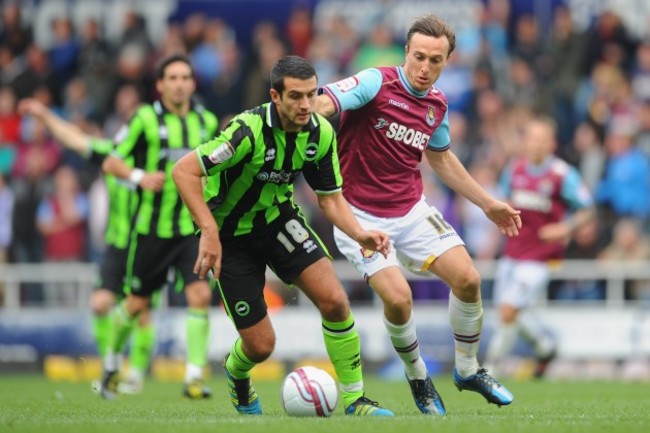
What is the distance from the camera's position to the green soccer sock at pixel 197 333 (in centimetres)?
1193

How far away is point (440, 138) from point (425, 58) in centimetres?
76

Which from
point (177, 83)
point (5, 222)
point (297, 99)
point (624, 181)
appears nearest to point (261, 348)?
point (297, 99)

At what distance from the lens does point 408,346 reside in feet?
30.3

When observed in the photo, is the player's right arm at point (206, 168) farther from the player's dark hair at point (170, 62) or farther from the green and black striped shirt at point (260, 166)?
the player's dark hair at point (170, 62)

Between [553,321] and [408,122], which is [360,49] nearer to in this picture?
[553,321]

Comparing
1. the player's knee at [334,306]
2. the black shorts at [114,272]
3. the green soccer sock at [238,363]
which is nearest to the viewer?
the player's knee at [334,306]

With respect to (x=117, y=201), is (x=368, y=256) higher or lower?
higher

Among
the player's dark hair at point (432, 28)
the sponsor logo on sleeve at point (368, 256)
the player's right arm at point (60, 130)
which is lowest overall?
the sponsor logo on sleeve at point (368, 256)

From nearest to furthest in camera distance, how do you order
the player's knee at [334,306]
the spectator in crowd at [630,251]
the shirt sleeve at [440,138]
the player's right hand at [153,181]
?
the player's knee at [334,306] → the shirt sleeve at [440,138] → the player's right hand at [153,181] → the spectator in crowd at [630,251]

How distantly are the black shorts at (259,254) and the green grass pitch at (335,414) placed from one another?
76 centimetres

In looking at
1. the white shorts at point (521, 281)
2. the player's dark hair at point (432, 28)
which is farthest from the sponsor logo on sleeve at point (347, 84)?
the white shorts at point (521, 281)

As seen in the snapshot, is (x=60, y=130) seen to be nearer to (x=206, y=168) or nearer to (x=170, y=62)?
(x=170, y=62)

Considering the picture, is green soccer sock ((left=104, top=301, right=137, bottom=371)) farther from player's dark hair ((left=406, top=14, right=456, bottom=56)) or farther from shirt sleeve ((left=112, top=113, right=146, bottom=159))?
player's dark hair ((left=406, top=14, right=456, bottom=56))

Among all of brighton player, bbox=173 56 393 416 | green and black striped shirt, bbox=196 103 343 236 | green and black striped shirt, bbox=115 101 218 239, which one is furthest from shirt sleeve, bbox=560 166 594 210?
green and black striped shirt, bbox=196 103 343 236
